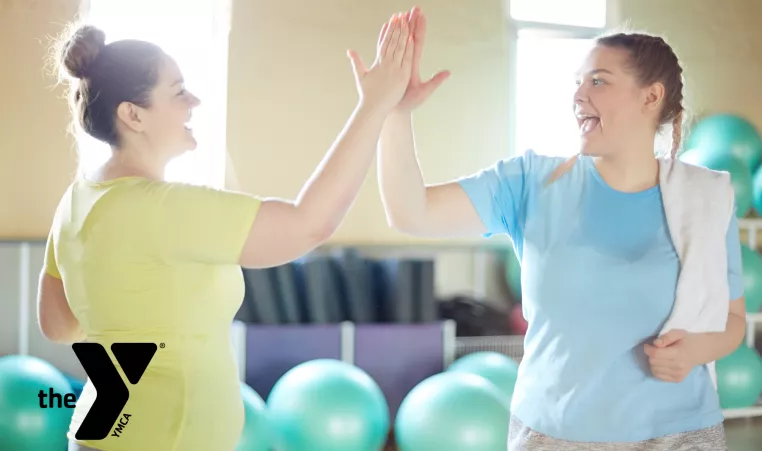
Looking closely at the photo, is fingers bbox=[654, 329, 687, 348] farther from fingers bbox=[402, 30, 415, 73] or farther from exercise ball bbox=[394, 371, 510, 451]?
exercise ball bbox=[394, 371, 510, 451]

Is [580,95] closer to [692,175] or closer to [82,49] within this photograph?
[692,175]

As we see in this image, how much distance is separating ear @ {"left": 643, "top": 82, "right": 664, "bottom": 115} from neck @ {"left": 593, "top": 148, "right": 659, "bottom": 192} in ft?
0.31

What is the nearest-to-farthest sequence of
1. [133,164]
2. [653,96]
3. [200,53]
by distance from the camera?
[133,164] → [653,96] → [200,53]

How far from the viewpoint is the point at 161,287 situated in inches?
43.8

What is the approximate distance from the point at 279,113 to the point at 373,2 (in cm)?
79

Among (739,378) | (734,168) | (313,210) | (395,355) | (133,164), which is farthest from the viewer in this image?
(734,168)

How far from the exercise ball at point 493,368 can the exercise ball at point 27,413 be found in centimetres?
168

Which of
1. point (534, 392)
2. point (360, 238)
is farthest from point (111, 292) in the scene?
point (360, 238)

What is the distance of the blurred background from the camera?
368cm

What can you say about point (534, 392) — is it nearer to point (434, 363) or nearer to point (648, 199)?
point (648, 199)

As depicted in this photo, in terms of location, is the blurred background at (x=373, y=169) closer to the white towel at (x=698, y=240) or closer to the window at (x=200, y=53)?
the window at (x=200, y=53)

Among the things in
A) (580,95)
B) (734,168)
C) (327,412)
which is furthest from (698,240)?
(734,168)

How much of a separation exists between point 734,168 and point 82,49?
3.49 metres

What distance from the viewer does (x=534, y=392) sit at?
4.22 feet
